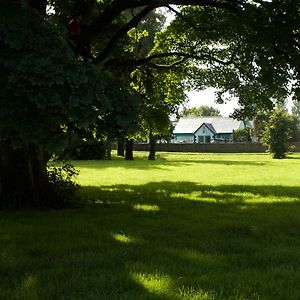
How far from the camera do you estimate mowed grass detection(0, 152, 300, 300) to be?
491cm

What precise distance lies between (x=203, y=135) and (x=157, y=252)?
302ft

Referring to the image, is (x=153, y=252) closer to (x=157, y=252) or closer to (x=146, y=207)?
(x=157, y=252)

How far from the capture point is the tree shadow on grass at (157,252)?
4.94 meters

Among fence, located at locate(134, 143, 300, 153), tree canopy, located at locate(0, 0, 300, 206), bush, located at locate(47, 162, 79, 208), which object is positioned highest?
tree canopy, located at locate(0, 0, 300, 206)

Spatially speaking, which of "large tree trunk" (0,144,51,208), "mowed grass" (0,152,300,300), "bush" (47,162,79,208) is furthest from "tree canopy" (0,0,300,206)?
"mowed grass" (0,152,300,300)

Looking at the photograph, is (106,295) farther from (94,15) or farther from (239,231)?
(94,15)

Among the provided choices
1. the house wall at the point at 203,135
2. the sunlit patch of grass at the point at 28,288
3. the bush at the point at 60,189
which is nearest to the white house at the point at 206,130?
the house wall at the point at 203,135

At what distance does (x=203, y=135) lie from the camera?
9788 centimetres

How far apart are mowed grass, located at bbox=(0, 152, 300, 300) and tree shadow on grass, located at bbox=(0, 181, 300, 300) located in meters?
0.01

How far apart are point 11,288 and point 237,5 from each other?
330 inches

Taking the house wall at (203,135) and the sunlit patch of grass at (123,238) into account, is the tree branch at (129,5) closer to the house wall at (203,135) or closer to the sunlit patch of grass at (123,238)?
the sunlit patch of grass at (123,238)

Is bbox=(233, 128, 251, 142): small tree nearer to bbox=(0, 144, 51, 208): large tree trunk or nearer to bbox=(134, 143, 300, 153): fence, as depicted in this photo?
bbox=(134, 143, 300, 153): fence

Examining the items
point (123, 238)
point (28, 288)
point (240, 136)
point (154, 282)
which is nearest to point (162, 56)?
point (123, 238)

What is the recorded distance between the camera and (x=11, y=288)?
4.94 metres
